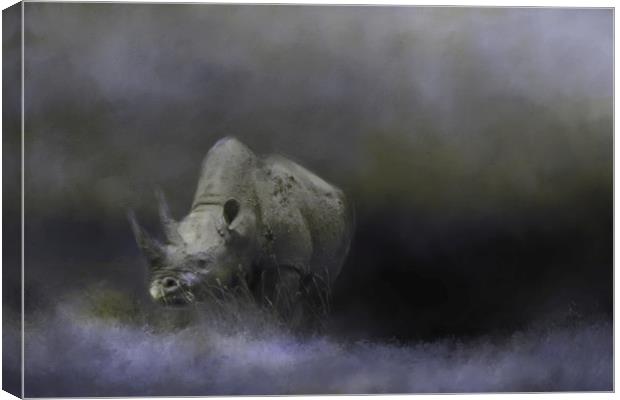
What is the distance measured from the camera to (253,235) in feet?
41.3

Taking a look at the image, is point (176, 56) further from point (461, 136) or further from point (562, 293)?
point (562, 293)

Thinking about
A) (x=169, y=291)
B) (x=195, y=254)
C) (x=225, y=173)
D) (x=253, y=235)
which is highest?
(x=225, y=173)

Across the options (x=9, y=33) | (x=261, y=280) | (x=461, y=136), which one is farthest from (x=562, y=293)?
(x=9, y=33)

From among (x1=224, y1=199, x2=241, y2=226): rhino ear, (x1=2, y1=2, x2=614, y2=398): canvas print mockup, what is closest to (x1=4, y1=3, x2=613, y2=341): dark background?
(x1=2, y1=2, x2=614, y2=398): canvas print mockup

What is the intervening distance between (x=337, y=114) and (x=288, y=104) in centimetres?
37

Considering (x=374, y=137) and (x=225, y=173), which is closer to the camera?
(x=225, y=173)

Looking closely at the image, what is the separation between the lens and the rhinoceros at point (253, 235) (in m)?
12.5

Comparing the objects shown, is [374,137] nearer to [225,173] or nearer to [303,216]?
[303,216]

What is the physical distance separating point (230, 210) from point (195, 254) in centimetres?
41

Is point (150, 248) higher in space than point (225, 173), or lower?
lower

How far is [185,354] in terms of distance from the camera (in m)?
12.6

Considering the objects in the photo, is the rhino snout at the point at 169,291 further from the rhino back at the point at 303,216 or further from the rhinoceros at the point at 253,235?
the rhino back at the point at 303,216

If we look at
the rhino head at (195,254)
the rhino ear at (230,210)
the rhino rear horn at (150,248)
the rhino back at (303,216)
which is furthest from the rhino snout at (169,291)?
the rhino back at (303,216)

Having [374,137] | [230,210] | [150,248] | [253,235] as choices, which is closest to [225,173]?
[230,210]
